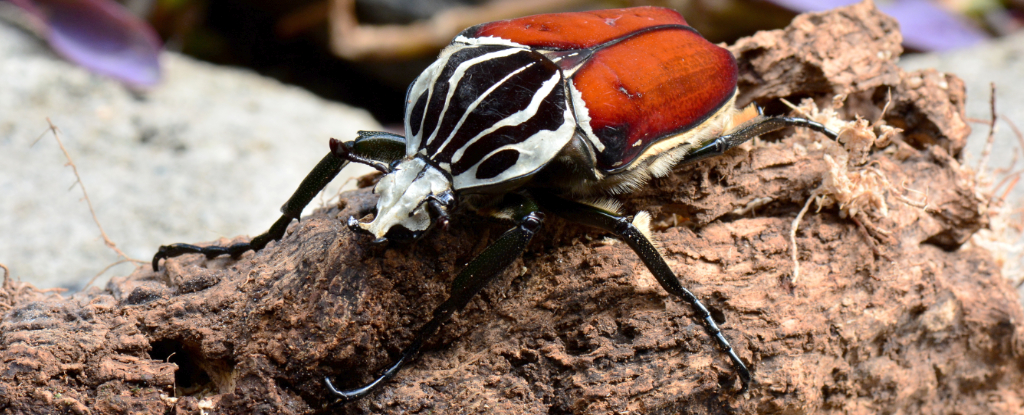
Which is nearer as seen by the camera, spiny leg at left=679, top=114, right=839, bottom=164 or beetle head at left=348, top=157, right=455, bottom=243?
beetle head at left=348, top=157, right=455, bottom=243

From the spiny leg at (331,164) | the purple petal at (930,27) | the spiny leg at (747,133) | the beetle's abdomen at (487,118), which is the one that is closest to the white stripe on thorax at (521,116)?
the beetle's abdomen at (487,118)

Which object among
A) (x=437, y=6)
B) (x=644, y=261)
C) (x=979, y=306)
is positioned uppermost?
(x=437, y=6)

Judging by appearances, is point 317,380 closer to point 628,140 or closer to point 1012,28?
point 628,140

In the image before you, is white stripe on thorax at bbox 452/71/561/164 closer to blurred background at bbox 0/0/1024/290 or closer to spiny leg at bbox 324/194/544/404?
spiny leg at bbox 324/194/544/404

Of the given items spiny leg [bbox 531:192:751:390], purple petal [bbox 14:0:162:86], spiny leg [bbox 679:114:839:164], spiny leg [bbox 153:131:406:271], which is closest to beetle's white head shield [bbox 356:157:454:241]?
spiny leg [bbox 153:131:406:271]

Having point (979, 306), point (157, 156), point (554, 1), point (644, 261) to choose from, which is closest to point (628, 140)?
point (644, 261)

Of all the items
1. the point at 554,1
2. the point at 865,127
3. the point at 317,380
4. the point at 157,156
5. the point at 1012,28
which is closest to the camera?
the point at 317,380
